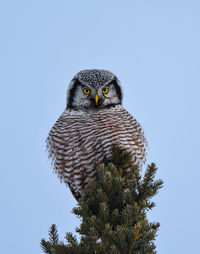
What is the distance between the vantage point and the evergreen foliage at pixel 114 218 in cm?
304

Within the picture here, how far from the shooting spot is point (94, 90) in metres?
5.98

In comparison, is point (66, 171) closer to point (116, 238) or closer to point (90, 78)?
point (90, 78)

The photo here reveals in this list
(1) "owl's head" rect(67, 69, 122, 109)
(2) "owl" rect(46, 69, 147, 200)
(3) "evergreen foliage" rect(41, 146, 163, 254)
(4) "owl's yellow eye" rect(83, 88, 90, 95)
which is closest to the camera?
(3) "evergreen foliage" rect(41, 146, 163, 254)

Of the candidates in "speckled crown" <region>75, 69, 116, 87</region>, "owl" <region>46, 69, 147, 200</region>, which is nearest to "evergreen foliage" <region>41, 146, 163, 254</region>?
"owl" <region>46, 69, 147, 200</region>

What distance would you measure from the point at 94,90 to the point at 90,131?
0.75m

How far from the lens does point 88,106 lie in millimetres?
5984

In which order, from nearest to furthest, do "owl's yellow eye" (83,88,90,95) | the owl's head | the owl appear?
1. the owl
2. the owl's head
3. "owl's yellow eye" (83,88,90,95)

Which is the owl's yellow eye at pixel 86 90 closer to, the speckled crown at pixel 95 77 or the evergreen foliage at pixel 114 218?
the speckled crown at pixel 95 77

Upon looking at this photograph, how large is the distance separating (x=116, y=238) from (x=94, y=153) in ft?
8.02

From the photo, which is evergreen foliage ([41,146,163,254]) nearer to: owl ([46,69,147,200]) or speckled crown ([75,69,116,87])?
owl ([46,69,147,200])

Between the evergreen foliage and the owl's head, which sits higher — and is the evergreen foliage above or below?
below

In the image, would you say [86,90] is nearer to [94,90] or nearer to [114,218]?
[94,90]

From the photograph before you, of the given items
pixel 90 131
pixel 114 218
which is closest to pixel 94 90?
pixel 90 131

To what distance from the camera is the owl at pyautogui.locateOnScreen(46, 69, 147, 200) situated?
545 cm
